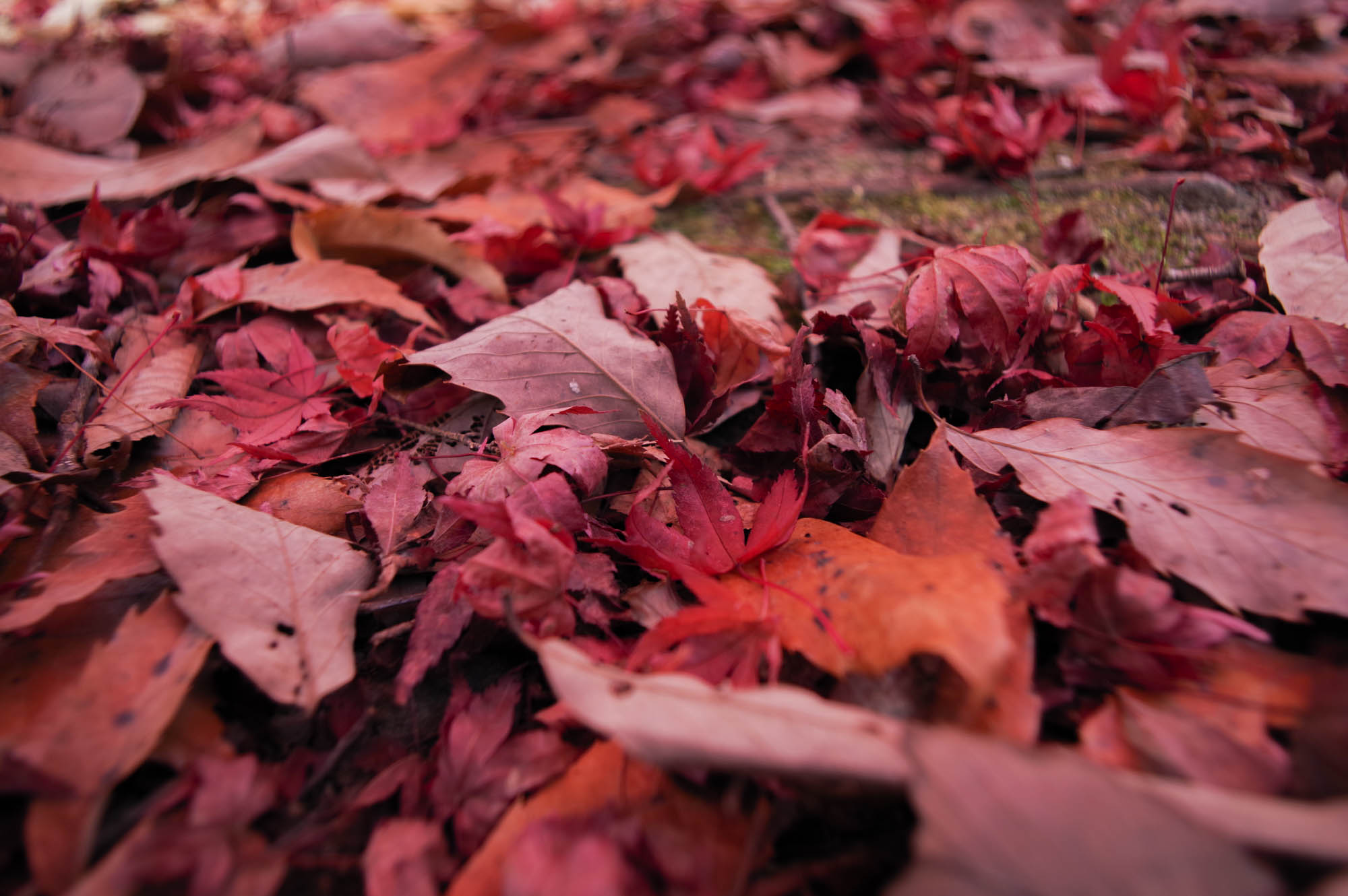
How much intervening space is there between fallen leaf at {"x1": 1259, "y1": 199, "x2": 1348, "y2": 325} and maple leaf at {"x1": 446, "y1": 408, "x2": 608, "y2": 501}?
1350 mm

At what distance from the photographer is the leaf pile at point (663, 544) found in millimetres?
760

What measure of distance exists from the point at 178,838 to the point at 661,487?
784 mm

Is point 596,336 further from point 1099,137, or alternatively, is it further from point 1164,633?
point 1099,137

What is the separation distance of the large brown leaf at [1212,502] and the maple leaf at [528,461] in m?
0.64

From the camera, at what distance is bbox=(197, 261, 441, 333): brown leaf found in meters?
1.48

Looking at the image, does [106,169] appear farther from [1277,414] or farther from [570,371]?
[1277,414]

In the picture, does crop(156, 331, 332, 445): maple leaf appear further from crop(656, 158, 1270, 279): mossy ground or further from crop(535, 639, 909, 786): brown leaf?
crop(656, 158, 1270, 279): mossy ground

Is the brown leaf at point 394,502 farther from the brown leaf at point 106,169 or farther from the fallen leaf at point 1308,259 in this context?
the fallen leaf at point 1308,259

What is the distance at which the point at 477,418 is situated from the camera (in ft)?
4.46

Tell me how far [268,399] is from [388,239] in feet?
1.67

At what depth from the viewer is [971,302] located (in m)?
1.25

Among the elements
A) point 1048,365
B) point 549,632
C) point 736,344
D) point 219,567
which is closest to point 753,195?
point 736,344

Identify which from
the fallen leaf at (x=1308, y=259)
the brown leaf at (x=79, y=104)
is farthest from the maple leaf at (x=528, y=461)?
the brown leaf at (x=79, y=104)

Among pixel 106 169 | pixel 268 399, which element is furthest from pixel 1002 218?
pixel 106 169
